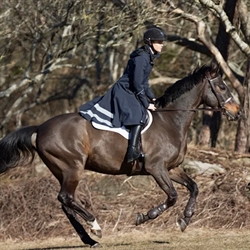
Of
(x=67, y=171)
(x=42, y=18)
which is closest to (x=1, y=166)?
(x=67, y=171)

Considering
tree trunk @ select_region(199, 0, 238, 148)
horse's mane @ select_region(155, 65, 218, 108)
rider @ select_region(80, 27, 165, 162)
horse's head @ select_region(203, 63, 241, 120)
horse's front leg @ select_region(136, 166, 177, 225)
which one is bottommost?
tree trunk @ select_region(199, 0, 238, 148)

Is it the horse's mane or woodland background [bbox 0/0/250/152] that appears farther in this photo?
woodland background [bbox 0/0/250/152]

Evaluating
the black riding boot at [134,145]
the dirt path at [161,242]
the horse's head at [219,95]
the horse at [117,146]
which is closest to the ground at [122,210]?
the dirt path at [161,242]

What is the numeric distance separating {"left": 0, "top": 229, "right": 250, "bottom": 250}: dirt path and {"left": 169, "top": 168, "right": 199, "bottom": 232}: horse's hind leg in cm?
33

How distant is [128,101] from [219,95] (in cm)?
143

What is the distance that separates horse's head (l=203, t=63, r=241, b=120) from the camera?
10852 millimetres

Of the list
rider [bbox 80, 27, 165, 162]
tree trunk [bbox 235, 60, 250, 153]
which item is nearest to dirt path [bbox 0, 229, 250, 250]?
rider [bbox 80, 27, 165, 162]

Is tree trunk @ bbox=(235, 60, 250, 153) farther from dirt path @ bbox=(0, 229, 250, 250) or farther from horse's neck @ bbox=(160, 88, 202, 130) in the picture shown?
horse's neck @ bbox=(160, 88, 202, 130)

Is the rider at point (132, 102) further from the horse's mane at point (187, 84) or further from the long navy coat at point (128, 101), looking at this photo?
the horse's mane at point (187, 84)

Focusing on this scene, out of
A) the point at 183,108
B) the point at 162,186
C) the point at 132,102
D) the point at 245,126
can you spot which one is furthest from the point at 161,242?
the point at 245,126

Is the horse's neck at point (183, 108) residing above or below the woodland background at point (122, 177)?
above

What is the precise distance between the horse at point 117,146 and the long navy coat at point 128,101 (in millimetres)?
193

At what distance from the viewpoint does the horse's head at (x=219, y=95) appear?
35.6ft

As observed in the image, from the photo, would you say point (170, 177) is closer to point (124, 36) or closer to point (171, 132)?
point (171, 132)
